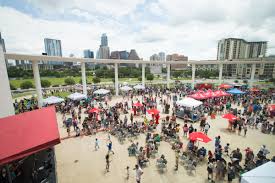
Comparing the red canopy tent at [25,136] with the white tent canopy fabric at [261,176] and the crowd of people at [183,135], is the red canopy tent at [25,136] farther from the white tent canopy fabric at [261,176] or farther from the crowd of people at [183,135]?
the white tent canopy fabric at [261,176]

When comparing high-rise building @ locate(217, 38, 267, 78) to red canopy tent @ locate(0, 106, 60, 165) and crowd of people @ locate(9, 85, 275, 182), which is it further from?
red canopy tent @ locate(0, 106, 60, 165)

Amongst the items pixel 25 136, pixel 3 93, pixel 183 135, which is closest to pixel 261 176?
pixel 183 135

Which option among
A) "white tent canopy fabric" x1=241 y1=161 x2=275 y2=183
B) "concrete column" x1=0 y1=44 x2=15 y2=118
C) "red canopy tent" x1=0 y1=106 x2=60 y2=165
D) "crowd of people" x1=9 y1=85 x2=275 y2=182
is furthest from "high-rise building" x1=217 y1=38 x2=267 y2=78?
"red canopy tent" x1=0 y1=106 x2=60 y2=165

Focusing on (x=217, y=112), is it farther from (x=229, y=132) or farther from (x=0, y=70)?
(x=0, y=70)

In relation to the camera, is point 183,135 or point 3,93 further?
point 183,135

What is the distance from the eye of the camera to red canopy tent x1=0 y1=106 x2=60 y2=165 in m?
4.72

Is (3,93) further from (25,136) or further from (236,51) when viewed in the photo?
(236,51)

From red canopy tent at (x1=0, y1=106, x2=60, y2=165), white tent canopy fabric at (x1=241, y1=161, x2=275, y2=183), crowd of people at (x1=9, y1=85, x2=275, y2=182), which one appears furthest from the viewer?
crowd of people at (x1=9, y1=85, x2=275, y2=182)

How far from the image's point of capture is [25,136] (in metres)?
5.56

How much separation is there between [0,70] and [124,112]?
13514 millimetres

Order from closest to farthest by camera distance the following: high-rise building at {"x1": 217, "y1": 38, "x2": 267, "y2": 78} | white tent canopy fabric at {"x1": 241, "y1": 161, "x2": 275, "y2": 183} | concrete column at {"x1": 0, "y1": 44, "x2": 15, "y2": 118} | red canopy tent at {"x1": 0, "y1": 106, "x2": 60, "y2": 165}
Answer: red canopy tent at {"x1": 0, "y1": 106, "x2": 60, "y2": 165} → white tent canopy fabric at {"x1": 241, "y1": 161, "x2": 275, "y2": 183} → concrete column at {"x1": 0, "y1": 44, "x2": 15, "y2": 118} → high-rise building at {"x1": 217, "y1": 38, "x2": 267, "y2": 78}

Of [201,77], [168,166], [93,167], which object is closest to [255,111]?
[168,166]

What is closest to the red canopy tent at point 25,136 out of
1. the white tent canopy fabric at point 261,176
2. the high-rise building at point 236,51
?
the white tent canopy fabric at point 261,176

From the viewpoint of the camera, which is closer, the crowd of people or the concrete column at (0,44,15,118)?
the crowd of people
